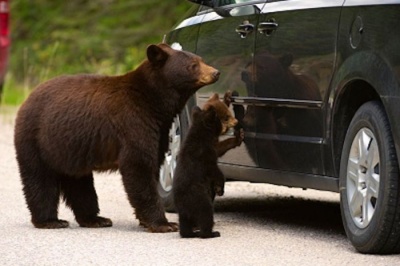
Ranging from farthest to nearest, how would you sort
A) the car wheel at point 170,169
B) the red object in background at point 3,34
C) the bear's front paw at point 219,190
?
the red object in background at point 3,34
the car wheel at point 170,169
the bear's front paw at point 219,190

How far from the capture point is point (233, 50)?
30.0 ft

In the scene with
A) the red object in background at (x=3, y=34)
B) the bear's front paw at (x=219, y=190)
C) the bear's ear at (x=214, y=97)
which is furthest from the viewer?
the red object in background at (x=3, y=34)

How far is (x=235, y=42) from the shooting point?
29.9 ft

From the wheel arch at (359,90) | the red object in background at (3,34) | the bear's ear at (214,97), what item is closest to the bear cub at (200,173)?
the bear's ear at (214,97)

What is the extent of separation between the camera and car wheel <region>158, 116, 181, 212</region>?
386 inches

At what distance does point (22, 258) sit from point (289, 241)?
5.69 ft

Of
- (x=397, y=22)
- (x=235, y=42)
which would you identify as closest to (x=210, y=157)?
(x=235, y=42)

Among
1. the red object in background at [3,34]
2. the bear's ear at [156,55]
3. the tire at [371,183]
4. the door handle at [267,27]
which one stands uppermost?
the door handle at [267,27]

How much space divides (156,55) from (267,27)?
788 millimetres

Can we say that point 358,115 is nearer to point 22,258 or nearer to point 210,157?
point 210,157

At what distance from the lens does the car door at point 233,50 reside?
8945 millimetres

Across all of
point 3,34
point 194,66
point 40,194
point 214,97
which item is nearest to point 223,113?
point 214,97

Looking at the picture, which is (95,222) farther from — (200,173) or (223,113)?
(223,113)

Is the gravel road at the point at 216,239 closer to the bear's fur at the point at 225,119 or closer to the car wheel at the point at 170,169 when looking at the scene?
the car wheel at the point at 170,169
